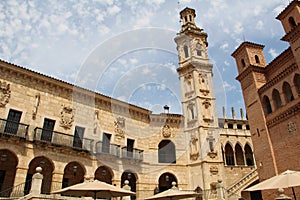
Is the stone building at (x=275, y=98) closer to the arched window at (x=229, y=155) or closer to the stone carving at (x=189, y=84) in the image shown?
the stone carving at (x=189, y=84)

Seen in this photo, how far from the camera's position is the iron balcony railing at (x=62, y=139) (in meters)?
18.4

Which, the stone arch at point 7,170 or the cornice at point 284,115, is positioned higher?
the cornice at point 284,115

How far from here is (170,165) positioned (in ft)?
82.0

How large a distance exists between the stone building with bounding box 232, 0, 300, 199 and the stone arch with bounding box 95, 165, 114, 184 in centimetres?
1201

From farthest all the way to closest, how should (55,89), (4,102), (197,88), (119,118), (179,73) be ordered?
(179,73), (197,88), (119,118), (55,89), (4,102)

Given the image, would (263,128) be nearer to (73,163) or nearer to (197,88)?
(197,88)

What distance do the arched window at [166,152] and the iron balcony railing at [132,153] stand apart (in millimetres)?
2602

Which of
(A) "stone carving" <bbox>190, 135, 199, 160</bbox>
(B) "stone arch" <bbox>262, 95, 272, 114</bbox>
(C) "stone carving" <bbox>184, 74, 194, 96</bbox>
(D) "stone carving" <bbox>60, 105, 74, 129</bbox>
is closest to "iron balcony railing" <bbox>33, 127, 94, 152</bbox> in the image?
(D) "stone carving" <bbox>60, 105, 74, 129</bbox>

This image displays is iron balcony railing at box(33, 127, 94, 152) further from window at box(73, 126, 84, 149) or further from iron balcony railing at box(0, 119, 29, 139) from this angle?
iron balcony railing at box(0, 119, 29, 139)

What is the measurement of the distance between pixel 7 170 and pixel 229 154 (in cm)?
2403

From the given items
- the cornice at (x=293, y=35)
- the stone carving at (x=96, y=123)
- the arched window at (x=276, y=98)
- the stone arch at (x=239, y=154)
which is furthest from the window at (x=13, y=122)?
the stone arch at (x=239, y=154)

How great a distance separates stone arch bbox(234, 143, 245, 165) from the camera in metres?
31.4

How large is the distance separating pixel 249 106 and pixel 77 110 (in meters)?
14.1

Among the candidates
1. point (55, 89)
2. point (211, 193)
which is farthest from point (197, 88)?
point (55, 89)
